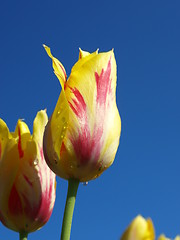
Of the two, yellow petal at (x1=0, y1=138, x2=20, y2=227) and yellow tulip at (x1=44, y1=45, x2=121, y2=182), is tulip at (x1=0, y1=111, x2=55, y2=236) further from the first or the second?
yellow tulip at (x1=44, y1=45, x2=121, y2=182)

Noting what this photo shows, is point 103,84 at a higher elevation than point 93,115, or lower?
higher

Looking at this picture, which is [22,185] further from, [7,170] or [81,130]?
[81,130]

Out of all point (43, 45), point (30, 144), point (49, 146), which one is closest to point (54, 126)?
point (49, 146)

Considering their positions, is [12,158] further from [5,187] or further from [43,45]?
[43,45]

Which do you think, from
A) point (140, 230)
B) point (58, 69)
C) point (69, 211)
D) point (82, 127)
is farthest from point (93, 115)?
point (140, 230)

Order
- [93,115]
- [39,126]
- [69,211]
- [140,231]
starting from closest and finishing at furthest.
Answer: [140,231]
[69,211]
[93,115]
[39,126]

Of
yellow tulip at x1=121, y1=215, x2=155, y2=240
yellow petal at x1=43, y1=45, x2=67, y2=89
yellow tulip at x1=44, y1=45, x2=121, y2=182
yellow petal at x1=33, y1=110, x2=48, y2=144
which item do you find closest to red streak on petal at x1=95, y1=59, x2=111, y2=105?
yellow tulip at x1=44, y1=45, x2=121, y2=182
